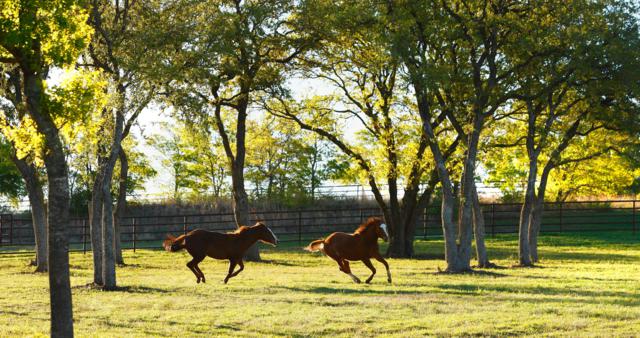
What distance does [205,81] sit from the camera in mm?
26141

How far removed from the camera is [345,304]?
1673 centimetres

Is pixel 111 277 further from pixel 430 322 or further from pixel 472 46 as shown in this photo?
pixel 472 46

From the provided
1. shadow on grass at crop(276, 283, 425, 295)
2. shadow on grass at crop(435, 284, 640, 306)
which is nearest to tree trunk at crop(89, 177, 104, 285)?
shadow on grass at crop(276, 283, 425, 295)

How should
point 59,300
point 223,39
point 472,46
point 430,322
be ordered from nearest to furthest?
point 59,300 → point 430,322 → point 472,46 → point 223,39

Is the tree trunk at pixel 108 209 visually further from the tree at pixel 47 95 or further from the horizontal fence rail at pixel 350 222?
the horizontal fence rail at pixel 350 222

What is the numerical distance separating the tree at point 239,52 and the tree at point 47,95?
13119mm

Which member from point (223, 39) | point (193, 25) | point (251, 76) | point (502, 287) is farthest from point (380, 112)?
point (502, 287)

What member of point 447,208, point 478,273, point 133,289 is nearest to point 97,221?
point 133,289

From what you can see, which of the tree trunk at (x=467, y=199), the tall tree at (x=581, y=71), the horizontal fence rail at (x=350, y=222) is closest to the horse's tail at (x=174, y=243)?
the tree trunk at (x=467, y=199)

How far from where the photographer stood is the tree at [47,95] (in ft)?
35.2

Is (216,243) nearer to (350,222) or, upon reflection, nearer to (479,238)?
(479,238)

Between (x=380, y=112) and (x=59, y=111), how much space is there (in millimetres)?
26579

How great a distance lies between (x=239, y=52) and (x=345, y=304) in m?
17.8

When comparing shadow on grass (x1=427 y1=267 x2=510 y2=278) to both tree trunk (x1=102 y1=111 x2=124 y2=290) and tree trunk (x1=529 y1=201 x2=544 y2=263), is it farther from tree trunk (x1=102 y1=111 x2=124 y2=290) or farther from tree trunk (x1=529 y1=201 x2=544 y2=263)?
tree trunk (x1=102 y1=111 x2=124 y2=290)
